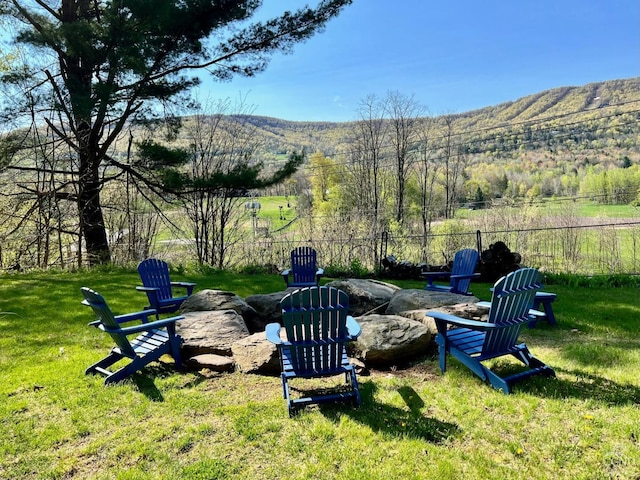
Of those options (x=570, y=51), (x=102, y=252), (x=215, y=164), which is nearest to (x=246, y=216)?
(x=215, y=164)

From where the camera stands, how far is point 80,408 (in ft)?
8.56

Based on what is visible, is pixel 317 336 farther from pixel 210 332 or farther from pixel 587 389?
pixel 587 389

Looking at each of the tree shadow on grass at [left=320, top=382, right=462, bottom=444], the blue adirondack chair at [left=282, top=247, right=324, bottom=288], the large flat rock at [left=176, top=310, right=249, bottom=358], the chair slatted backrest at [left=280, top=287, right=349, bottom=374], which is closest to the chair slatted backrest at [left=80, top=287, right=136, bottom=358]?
the large flat rock at [left=176, top=310, right=249, bottom=358]

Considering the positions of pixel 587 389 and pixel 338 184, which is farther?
pixel 338 184

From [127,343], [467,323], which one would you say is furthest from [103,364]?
[467,323]

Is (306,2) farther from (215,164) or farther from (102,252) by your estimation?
(102,252)

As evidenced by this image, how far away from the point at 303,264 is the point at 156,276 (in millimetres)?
2301

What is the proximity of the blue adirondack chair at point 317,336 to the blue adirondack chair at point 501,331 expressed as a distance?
2.70 feet

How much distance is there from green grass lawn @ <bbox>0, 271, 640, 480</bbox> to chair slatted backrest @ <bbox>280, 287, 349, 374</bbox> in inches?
12.3

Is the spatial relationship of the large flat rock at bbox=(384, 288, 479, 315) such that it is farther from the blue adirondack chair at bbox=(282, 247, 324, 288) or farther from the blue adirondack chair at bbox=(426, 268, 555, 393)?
the blue adirondack chair at bbox=(282, 247, 324, 288)

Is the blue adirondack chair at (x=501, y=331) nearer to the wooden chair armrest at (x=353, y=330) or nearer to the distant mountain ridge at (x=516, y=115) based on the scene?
the wooden chair armrest at (x=353, y=330)

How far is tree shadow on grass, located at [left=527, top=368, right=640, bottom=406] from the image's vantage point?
2451mm

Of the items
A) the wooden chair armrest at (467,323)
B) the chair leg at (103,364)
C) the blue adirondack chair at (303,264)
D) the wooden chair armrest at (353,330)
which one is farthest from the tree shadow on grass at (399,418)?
the blue adirondack chair at (303,264)

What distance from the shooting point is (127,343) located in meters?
3.03
